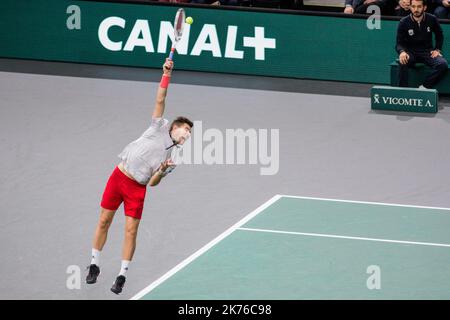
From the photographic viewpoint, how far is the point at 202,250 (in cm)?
1105

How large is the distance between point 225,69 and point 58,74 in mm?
3116

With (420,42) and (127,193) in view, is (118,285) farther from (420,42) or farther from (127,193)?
(420,42)

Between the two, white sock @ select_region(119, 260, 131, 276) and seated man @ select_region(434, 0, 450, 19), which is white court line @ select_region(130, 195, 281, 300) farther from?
seated man @ select_region(434, 0, 450, 19)

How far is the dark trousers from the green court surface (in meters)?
4.80

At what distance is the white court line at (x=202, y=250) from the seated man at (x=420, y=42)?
5102 mm

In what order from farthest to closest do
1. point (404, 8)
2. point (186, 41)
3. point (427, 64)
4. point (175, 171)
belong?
point (186, 41)
point (404, 8)
point (427, 64)
point (175, 171)

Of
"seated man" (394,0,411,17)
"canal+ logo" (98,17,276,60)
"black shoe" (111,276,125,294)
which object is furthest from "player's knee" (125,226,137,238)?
"seated man" (394,0,411,17)

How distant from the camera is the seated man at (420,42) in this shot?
54.7ft

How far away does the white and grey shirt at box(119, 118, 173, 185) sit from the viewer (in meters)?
9.74

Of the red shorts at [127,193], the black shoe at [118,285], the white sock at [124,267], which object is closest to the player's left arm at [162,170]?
the red shorts at [127,193]

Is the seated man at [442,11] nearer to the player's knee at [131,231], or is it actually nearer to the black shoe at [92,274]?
the player's knee at [131,231]

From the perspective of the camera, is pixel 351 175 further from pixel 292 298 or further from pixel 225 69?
pixel 225 69

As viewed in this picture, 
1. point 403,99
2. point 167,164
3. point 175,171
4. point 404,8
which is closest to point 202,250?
point 167,164

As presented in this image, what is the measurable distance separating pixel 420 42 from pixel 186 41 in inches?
170
